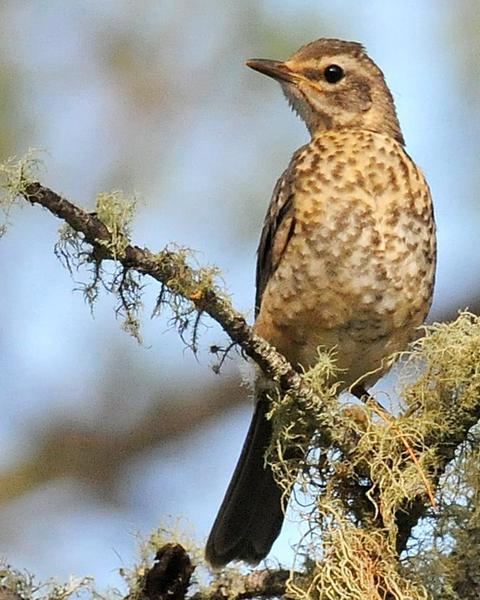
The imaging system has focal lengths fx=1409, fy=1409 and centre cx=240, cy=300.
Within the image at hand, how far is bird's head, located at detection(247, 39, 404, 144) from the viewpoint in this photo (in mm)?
4523

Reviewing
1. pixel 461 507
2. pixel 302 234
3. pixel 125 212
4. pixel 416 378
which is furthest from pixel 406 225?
pixel 125 212

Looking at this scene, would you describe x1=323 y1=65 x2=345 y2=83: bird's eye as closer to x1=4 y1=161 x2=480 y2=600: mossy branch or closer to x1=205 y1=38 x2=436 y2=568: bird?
x1=205 y1=38 x2=436 y2=568: bird

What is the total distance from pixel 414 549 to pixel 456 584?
5.1 inches

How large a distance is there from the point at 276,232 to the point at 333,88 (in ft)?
2.27

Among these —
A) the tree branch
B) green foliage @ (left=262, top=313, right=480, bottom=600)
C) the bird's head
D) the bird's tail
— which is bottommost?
green foliage @ (left=262, top=313, right=480, bottom=600)

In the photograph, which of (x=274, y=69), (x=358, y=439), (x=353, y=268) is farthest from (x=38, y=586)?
(x=274, y=69)

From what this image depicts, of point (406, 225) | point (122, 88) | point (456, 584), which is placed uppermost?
point (122, 88)

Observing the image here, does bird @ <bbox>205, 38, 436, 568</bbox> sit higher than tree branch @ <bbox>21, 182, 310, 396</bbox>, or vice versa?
bird @ <bbox>205, 38, 436, 568</bbox>

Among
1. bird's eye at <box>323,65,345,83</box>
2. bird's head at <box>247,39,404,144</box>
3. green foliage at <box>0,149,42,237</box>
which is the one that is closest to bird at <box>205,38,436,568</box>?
bird's head at <box>247,39,404,144</box>

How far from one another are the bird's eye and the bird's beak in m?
0.13

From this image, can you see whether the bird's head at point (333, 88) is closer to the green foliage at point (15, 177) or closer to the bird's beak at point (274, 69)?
the bird's beak at point (274, 69)

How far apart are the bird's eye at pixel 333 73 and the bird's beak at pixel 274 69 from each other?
13cm

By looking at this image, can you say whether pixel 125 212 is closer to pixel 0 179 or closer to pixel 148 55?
pixel 0 179

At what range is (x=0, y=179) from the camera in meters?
2.75
